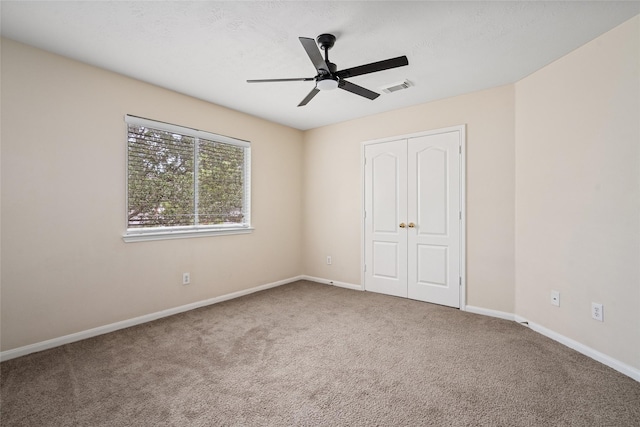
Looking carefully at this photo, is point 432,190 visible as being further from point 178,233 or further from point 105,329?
point 105,329

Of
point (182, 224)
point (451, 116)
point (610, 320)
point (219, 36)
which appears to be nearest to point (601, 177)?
point (610, 320)

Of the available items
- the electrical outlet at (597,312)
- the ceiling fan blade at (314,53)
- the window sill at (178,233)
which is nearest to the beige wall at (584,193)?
the electrical outlet at (597,312)

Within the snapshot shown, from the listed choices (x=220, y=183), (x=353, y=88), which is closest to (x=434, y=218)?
(x=353, y=88)

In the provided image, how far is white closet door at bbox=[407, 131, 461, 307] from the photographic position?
3645 millimetres

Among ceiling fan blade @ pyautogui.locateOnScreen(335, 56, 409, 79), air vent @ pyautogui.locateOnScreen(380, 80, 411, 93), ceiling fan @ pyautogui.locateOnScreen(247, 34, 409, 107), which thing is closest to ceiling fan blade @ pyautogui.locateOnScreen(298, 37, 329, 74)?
ceiling fan @ pyautogui.locateOnScreen(247, 34, 409, 107)

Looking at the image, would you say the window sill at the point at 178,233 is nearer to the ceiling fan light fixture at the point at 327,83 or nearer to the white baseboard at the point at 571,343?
the ceiling fan light fixture at the point at 327,83

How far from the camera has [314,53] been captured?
6.81 feet

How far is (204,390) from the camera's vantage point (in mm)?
1987

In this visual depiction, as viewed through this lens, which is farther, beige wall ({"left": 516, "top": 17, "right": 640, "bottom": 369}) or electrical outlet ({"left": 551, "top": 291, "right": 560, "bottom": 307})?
electrical outlet ({"left": 551, "top": 291, "right": 560, "bottom": 307})

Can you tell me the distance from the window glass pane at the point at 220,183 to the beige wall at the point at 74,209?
30 cm

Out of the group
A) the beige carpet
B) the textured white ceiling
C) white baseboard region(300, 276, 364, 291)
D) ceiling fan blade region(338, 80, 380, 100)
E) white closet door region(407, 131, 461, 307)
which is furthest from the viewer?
white baseboard region(300, 276, 364, 291)

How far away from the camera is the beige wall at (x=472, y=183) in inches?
130

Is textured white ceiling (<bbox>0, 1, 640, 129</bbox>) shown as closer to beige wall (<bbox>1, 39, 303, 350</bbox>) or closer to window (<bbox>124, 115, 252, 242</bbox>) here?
beige wall (<bbox>1, 39, 303, 350</bbox>)

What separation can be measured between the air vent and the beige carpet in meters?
2.57
